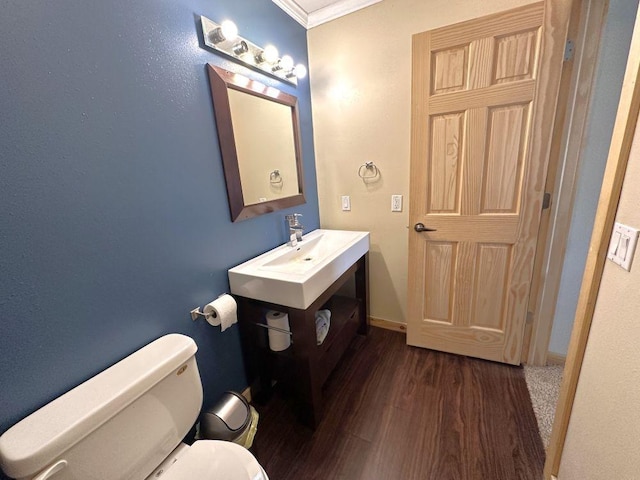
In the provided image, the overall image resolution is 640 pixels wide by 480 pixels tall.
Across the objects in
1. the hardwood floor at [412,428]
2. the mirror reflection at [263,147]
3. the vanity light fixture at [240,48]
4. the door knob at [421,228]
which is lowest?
the hardwood floor at [412,428]

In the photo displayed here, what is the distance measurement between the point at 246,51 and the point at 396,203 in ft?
4.25

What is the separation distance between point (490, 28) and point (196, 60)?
1.45m

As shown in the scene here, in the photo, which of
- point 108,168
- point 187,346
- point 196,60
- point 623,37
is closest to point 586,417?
point 187,346

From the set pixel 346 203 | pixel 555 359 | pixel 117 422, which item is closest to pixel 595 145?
pixel 555 359

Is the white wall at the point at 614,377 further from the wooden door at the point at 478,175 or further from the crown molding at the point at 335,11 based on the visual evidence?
the crown molding at the point at 335,11

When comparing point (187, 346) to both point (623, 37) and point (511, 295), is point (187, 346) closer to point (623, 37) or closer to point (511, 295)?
point (511, 295)

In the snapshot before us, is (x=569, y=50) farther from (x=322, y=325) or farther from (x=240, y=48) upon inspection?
(x=322, y=325)

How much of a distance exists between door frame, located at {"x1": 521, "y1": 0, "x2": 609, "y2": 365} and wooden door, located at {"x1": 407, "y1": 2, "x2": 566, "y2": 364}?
75 mm

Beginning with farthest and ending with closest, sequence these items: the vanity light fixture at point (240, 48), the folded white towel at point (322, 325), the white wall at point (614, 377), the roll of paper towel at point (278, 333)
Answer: the folded white towel at point (322, 325), the roll of paper towel at point (278, 333), the vanity light fixture at point (240, 48), the white wall at point (614, 377)

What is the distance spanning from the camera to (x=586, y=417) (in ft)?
2.67

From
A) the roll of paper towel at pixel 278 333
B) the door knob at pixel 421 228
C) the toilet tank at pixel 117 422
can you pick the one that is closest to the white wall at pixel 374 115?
the door knob at pixel 421 228

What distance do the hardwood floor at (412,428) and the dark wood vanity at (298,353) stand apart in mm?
131

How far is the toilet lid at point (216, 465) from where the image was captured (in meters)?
0.83

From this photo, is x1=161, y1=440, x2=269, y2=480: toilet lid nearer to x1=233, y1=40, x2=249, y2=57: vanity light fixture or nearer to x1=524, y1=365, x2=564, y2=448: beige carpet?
x1=524, y1=365, x2=564, y2=448: beige carpet
